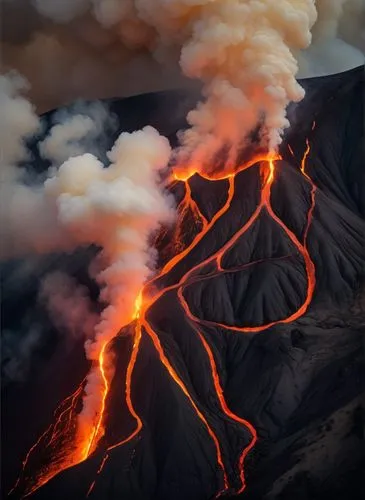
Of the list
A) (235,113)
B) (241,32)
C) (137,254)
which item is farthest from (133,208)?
(241,32)

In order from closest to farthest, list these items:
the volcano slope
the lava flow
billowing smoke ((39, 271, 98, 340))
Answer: the volcano slope, the lava flow, billowing smoke ((39, 271, 98, 340))

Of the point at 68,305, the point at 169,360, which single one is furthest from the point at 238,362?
the point at 68,305

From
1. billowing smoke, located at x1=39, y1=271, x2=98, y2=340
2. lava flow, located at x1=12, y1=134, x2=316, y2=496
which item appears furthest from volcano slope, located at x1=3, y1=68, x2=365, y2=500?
billowing smoke, located at x1=39, y1=271, x2=98, y2=340

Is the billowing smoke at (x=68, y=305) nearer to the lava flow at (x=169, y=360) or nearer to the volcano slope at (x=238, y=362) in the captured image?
the volcano slope at (x=238, y=362)

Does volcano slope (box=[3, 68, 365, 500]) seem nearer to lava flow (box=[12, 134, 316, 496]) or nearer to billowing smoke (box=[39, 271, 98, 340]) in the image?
lava flow (box=[12, 134, 316, 496])

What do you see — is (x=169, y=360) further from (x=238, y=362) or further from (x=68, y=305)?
(x=68, y=305)

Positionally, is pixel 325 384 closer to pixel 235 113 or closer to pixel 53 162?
pixel 235 113

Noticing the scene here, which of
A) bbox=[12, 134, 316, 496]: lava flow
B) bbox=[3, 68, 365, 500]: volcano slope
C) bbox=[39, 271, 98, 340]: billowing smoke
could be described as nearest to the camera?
bbox=[3, 68, 365, 500]: volcano slope
